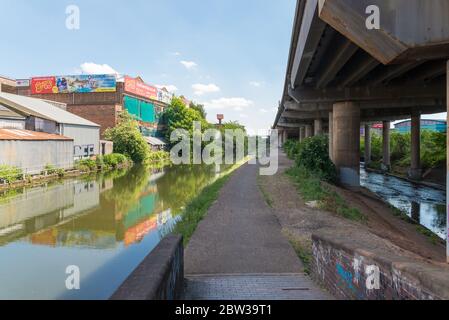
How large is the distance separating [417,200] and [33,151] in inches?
959

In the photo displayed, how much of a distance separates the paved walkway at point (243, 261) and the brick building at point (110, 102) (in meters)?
40.3

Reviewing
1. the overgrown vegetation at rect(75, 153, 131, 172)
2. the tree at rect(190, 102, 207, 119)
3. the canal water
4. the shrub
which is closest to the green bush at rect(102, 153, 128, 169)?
the overgrown vegetation at rect(75, 153, 131, 172)

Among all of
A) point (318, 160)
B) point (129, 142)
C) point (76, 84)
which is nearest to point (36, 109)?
point (129, 142)

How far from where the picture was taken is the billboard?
4984cm

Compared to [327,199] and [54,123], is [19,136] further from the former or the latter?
[327,199]

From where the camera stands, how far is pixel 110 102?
1921 inches

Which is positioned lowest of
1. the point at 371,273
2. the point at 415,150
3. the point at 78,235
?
the point at 78,235

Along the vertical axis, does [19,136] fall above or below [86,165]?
above

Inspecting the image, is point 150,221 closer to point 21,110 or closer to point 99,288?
point 99,288

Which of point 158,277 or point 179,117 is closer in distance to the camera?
point 158,277

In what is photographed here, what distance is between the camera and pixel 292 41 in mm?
15000

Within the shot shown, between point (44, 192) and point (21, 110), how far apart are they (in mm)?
14675

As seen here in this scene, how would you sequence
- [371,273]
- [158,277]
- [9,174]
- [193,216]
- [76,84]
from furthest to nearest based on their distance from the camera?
[76,84] → [9,174] → [193,216] → [371,273] → [158,277]

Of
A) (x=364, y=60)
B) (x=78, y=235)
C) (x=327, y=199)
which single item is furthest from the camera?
(x=364, y=60)
